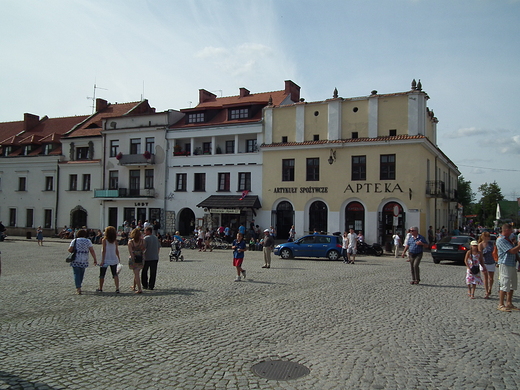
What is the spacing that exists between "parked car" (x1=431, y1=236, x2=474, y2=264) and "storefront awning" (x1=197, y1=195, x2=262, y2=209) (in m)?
16.4

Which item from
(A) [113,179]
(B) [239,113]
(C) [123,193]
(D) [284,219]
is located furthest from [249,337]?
(A) [113,179]

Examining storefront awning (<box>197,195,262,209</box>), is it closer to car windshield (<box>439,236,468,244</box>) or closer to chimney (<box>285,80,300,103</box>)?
chimney (<box>285,80,300,103</box>)

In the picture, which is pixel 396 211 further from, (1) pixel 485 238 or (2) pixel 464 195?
(2) pixel 464 195

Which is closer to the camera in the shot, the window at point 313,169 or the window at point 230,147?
the window at point 313,169

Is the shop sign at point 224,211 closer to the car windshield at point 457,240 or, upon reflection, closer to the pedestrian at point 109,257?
the car windshield at point 457,240

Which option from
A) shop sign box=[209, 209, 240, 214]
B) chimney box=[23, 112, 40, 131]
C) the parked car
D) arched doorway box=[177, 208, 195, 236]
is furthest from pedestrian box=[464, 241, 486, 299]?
chimney box=[23, 112, 40, 131]

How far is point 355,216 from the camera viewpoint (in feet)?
112

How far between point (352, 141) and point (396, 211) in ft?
23.2

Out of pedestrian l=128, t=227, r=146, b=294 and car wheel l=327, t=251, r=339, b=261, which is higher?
pedestrian l=128, t=227, r=146, b=294

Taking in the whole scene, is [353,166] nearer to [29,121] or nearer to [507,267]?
[507,267]

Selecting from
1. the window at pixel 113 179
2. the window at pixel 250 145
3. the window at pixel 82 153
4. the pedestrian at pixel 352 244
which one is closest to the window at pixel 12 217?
the window at pixel 82 153

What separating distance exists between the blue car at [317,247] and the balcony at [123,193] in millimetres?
20049

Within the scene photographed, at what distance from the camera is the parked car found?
22391 millimetres

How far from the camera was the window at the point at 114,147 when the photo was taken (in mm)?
44250
